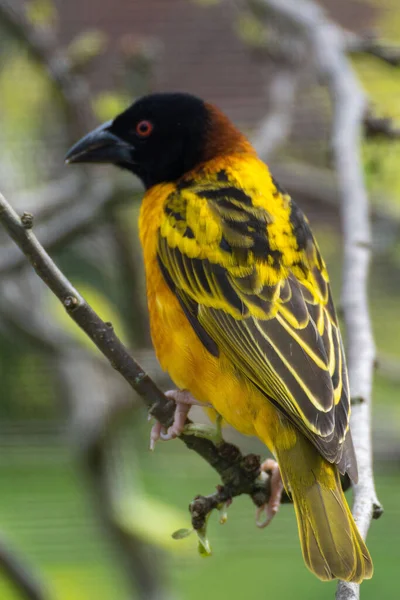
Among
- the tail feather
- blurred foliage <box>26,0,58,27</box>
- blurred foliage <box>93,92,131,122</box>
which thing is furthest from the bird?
blurred foliage <box>26,0,58,27</box>

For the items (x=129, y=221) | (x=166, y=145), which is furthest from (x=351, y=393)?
(x=129, y=221)

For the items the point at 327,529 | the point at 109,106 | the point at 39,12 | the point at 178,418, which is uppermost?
the point at 39,12

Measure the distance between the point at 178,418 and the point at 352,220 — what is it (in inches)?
37.6

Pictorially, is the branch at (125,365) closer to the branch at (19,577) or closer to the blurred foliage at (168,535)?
the branch at (19,577)

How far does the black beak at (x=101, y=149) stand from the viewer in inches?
139

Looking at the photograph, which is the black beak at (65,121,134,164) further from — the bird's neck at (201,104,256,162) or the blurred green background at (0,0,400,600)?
the blurred green background at (0,0,400,600)

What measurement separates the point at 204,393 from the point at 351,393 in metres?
0.45

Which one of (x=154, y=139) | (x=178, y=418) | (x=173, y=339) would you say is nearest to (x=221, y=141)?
(x=154, y=139)

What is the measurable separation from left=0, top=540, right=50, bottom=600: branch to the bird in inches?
27.8

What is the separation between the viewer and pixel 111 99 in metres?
5.05

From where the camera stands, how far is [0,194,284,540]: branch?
199cm

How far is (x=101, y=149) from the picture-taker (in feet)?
11.8

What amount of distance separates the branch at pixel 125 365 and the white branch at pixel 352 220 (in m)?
0.31

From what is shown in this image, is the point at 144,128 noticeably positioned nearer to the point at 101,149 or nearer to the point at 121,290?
the point at 101,149
